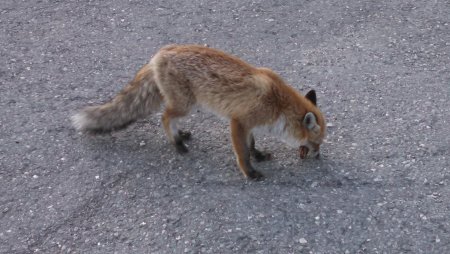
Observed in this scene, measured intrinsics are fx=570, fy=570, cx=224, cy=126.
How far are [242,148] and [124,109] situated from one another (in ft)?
3.84

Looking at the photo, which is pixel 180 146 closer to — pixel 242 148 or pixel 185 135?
pixel 185 135

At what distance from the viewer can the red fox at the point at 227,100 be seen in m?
4.82

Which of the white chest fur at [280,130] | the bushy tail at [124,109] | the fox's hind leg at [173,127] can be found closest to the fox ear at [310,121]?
the white chest fur at [280,130]

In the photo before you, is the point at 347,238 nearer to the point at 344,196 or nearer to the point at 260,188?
the point at 344,196

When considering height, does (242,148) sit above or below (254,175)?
above

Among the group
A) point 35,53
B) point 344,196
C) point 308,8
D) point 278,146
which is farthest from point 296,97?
point 35,53

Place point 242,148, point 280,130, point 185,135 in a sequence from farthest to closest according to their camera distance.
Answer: point 185,135
point 280,130
point 242,148

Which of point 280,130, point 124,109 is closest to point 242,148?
point 280,130

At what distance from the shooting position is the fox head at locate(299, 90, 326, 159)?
483cm

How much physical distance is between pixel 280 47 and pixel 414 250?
126 inches

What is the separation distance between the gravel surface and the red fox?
8.6 inches

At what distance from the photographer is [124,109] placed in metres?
5.18

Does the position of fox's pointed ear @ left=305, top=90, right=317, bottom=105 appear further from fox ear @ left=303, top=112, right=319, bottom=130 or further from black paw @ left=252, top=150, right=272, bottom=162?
black paw @ left=252, top=150, right=272, bottom=162

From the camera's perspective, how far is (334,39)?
6.71 metres
